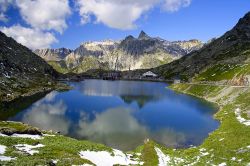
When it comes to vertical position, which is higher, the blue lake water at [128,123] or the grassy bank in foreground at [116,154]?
the grassy bank in foreground at [116,154]

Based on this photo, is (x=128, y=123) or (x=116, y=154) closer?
(x=116, y=154)

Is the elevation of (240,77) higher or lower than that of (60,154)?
higher

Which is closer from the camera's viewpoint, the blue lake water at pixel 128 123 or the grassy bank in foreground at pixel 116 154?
the grassy bank in foreground at pixel 116 154

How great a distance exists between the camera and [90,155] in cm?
5378

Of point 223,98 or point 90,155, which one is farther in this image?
point 223,98

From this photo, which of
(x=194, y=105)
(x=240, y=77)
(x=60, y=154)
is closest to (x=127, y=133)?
(x=60, y=154)

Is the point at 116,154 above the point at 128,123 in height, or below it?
above

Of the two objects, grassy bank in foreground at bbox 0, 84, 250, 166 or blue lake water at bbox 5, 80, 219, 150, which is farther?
blue lake water at bbox 5, 80, 219, 150

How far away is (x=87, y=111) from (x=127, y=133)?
4900cm

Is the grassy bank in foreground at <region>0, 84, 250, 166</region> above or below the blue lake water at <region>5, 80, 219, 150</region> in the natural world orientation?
above

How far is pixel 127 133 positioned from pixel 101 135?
7.82m

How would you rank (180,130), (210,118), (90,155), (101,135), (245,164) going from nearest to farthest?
(245,164) < (90,155) < (101,135) < (180,130) < (210,118)

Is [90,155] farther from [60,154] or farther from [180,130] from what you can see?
[180,130]

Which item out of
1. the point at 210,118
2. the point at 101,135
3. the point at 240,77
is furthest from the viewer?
the point at 240,77
